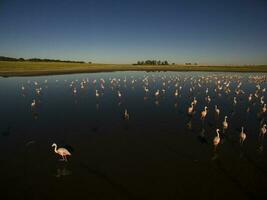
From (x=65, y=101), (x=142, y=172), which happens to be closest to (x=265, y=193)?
(x=142, y=172)

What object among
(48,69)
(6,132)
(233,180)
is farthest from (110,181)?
(48,69)

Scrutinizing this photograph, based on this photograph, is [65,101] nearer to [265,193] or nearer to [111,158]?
[111,158]

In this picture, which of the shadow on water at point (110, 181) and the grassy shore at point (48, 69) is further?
the grassy shore at point (48, 69)

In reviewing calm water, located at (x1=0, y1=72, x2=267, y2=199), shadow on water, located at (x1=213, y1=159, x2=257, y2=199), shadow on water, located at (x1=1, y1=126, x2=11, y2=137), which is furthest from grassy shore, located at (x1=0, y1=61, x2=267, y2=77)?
shadow on water, located at (x1=213, y1=159, x2=257, y2=199)

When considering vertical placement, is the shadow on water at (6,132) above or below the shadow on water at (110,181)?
above

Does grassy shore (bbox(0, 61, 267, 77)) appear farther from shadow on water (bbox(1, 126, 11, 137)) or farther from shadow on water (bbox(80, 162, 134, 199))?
shadow on water (bbox(80, 162, 134, 199))

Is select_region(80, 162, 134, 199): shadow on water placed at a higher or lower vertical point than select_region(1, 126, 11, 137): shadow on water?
lower

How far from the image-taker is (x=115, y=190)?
36.1 ft

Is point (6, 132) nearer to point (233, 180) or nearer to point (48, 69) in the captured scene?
point (233, 180)

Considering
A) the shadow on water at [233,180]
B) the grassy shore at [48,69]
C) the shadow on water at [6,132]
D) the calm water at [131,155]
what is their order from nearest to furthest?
the shadow on water at [233,180] → the calm water at [131,155] → the shadow on water at [6,132] → the grassy shore at [48,69]

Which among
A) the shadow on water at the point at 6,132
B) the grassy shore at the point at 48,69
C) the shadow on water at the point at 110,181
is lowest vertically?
the shadow on water at the point at 110,181

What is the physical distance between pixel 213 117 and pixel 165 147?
28.4ft

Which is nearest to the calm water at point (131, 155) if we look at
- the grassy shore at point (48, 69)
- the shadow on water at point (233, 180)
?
the shadow on water at point (233, 180)

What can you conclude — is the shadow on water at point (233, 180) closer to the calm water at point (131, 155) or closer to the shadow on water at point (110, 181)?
the calm water at point (131, 155)
